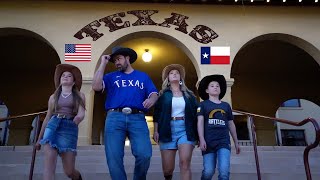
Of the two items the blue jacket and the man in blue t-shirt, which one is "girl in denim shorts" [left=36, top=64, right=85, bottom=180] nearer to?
the man in blue t-shirt

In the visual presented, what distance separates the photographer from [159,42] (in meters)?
11.4

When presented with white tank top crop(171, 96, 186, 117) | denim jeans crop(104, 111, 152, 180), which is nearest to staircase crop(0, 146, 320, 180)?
white tank top crop(171, 96, 186, 117)

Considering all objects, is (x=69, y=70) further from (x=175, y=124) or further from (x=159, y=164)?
(x=159, y=164)

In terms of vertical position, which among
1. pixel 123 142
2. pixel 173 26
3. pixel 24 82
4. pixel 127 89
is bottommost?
pixel 123 142

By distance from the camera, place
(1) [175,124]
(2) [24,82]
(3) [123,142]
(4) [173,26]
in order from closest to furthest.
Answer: (3) [123,142], (1) [175,124], (4) [173,26], (2) [24,82]

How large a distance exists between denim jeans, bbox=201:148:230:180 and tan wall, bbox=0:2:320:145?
5.21 m

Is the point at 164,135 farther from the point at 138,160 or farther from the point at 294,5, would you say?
the point at 294,5

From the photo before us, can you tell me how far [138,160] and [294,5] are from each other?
7.64 meters

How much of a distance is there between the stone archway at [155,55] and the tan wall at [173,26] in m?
0.17

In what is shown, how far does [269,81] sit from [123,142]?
12.0 metres

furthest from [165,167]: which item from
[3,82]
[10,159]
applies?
[3,82]

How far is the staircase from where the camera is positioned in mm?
5371

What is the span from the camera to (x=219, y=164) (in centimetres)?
411

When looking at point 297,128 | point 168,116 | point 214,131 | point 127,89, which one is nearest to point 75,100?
point 127,89
